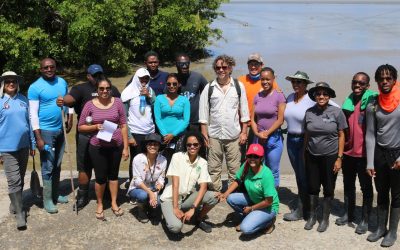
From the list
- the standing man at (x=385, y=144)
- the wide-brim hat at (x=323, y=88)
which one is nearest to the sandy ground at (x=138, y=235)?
the standing man at (x=385, y=144)

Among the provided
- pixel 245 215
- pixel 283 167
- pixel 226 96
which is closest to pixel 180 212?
pixel 245 215

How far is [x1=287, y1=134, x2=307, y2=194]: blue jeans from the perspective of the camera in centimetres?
599

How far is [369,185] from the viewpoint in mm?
5676

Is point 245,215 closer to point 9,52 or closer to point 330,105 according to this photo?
point 330,105

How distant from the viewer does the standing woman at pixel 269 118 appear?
20.0 feet

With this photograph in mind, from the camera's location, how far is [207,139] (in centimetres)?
643

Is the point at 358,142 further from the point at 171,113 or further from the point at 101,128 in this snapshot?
the point at 101,128

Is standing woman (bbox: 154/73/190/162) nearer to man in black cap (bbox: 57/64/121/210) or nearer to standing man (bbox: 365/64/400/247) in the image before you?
man in black cap (bbox: 57/64/121/210)

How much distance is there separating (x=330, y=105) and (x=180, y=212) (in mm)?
2208

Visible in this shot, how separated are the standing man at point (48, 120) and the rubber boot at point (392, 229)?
4.23 m

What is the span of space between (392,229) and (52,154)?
4.34 meters

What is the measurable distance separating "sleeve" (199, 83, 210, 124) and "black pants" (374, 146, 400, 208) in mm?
2217

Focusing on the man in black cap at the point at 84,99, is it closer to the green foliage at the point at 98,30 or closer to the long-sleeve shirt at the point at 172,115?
the long-sleeve shirt at the point at 172,115

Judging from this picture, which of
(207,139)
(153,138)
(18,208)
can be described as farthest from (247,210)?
(18,208)
